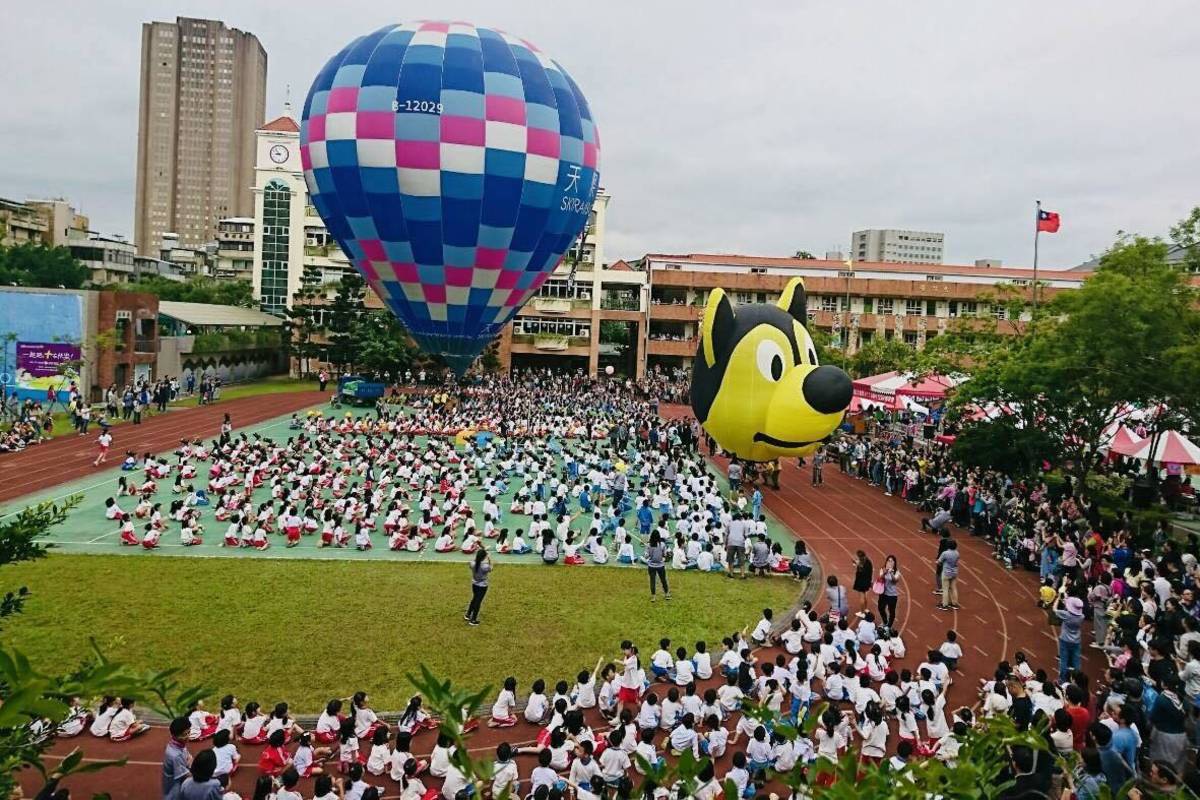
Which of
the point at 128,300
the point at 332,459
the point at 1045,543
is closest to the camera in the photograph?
the point at 1045,543

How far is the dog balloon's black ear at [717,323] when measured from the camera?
18547mm

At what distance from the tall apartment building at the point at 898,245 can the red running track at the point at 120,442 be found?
111 m

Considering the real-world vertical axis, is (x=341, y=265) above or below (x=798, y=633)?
above

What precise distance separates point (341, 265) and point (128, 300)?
21078 millimetres

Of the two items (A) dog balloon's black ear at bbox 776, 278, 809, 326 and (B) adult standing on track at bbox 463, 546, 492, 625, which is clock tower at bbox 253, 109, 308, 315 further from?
(B) adult standing on track at bbox 463, 546, 492, 625

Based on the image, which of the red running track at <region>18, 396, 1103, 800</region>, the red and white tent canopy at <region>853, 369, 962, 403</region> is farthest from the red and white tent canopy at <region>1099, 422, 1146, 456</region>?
the red and white tent canopy at <region>853, 369, 962, 403</region>

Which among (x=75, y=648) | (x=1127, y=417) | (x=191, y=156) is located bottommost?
(x=75, y=648)

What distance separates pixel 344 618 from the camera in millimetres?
12188

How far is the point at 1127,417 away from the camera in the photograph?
20.5 m

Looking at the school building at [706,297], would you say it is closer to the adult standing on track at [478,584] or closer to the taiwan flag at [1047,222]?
the taiwan flag at [1047,222]

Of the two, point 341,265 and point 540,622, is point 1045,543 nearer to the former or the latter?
point 540,622

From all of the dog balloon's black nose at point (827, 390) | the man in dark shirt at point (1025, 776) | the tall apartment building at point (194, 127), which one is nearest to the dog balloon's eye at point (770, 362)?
the dog balloon's black nose at point (827, 390)

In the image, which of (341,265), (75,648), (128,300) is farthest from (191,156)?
(75,648)

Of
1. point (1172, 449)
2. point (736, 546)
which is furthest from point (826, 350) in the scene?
point (736, 546)
